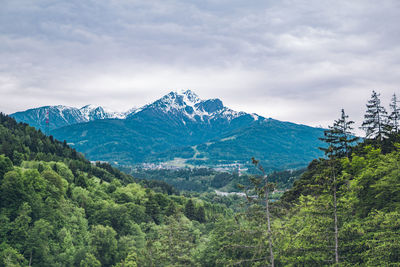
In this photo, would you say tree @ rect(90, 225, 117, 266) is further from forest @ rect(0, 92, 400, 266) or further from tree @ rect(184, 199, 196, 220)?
tree @ rect(184, 199, 196, 220)

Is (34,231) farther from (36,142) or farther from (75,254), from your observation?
(36,142)

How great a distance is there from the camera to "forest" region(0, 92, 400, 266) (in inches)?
969

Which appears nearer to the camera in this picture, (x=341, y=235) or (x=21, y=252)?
(x=341, y=235)

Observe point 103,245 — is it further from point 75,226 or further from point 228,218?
point 228,218

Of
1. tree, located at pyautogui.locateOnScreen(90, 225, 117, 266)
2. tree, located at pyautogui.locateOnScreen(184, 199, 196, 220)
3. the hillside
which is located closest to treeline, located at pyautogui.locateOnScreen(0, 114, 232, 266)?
tree, located at pyautogui.locateOnScreen(90, 225, 117, 266)

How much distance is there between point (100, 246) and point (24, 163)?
155ft

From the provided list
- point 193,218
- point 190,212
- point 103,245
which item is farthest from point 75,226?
point 193,218

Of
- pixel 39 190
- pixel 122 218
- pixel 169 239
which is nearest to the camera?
pixel 169 239

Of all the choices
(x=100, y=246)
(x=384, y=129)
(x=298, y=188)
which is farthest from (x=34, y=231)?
(x=384, y=129)

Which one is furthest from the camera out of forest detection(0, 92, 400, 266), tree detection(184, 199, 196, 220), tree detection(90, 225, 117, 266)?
tree detection(184, 199, 196, 220)

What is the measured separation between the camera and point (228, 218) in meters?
75.1

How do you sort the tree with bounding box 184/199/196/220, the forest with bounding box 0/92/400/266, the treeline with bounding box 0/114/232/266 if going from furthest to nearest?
the tree with bounding box 184/199/196/220, the treeline with bounding box 0/114/232/266, the forest with bounding box 0/92/400/266

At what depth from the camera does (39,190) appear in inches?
3088

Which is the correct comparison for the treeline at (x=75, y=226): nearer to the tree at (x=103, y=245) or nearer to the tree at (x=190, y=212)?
the tree at (x=103, y=245)
